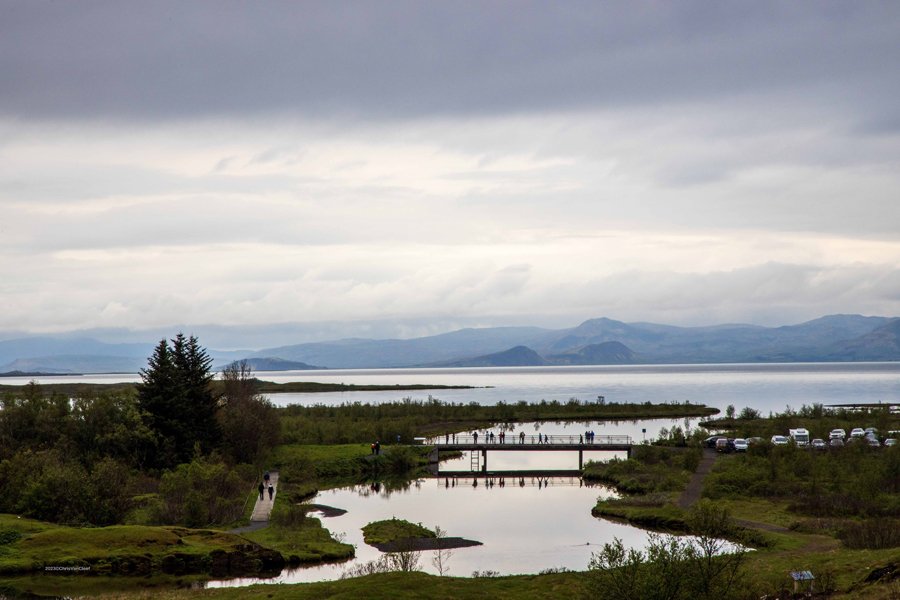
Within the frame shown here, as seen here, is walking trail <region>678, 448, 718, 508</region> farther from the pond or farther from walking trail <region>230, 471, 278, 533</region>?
walking trail <region>230, 471, 278, 533</region>

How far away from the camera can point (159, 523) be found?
53.0 metres

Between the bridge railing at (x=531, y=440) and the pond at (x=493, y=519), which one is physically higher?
the bridge railing at (x=531, y=440)

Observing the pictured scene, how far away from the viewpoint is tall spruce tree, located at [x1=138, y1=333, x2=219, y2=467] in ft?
231

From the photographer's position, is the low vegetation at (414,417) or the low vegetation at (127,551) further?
the low vegetation at (414,417)

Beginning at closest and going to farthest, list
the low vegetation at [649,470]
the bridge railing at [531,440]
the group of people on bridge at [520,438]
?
the low vegetation at [649,470] → the group of people on bridge at [520,438] → the bridge railing at [531,440]

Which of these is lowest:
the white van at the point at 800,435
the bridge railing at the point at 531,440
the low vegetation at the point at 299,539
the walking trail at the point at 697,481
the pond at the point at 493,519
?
the pond at the point at 493,519

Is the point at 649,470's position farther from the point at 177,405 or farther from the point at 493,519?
the point at 177,405

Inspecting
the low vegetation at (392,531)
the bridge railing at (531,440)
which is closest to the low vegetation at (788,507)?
the bridge railing at (531,440)

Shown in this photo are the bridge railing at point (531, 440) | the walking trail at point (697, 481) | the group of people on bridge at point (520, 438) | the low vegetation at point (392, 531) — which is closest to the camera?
the low vegetation at point (392, 531)

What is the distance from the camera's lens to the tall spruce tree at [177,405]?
70.3 m

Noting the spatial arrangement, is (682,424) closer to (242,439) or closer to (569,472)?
(569,472)

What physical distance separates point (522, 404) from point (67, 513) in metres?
96.1

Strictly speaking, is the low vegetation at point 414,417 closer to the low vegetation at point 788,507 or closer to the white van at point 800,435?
the low vegetation at point 788,507

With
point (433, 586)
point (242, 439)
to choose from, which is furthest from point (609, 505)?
point (242, 439)
